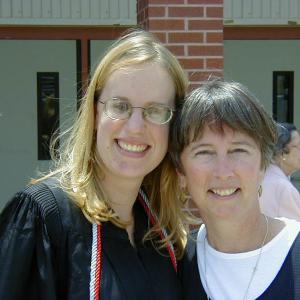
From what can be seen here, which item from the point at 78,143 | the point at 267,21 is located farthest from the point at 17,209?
the point at 267,21

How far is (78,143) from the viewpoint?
237 centimetres

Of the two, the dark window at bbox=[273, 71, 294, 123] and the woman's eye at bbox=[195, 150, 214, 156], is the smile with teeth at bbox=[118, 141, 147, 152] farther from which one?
the dark window at bbox=[273, 71, 294, 123]

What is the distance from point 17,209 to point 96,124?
1.46ft

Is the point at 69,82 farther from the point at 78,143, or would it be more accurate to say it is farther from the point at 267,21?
the point at 78,143

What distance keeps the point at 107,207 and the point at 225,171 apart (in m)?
0.44

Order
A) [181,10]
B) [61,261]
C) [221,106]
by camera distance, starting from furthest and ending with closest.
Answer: [181,10]
[221,106]
[61,261]

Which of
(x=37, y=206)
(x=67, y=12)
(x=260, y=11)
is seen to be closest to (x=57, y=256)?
(x=37, y=206)

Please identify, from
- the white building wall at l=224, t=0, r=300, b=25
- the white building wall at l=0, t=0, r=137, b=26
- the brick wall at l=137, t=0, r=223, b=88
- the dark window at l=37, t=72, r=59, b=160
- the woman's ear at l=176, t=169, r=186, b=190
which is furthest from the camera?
the dark window at l=37, t=72, r=59, b=160

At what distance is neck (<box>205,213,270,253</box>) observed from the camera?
7.58 feet

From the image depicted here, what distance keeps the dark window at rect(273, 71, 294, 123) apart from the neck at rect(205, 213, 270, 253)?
7.84 meters

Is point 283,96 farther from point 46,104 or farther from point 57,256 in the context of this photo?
point 57,256

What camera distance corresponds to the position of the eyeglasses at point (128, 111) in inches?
89.3

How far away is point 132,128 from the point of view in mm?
2268

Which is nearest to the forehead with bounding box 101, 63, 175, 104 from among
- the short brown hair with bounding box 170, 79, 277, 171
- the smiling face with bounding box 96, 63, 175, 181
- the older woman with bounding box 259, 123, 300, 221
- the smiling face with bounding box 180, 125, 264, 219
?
the smiling face with bounding box 96, 63, 175, 181
